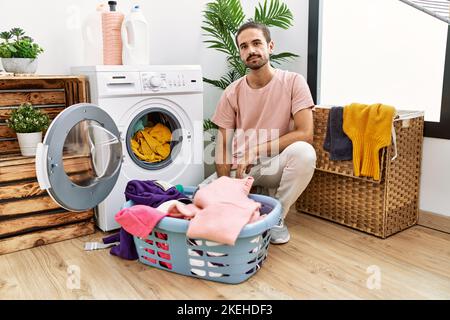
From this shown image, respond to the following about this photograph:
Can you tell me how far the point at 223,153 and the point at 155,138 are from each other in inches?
15.0

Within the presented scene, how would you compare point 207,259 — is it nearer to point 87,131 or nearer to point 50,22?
point 87,131

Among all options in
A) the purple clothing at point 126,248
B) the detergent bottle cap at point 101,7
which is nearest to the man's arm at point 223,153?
the purple clothing at point 126,248

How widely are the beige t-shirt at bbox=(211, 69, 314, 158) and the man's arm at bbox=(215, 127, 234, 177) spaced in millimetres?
31

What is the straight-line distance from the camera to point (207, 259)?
Answer: 1.55 meters

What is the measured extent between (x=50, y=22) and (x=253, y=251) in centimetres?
161

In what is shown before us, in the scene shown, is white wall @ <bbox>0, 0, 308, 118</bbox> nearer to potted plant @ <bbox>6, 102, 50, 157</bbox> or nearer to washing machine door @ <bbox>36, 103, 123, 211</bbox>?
potted plant @ <bbox>6, 102, 50, 157</bbox>

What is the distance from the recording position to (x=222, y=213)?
1.52 metres

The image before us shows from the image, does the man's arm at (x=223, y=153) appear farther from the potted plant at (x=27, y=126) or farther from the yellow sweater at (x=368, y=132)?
the potted plant at (x=27, y=126)

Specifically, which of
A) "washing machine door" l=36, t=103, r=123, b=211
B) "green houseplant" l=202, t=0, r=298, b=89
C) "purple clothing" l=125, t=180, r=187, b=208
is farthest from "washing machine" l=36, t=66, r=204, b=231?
"green houseplant" l=202, t=0, r=298, b=89

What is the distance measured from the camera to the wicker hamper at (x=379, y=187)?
2.02m

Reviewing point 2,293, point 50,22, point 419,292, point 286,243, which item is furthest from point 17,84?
point 419,292

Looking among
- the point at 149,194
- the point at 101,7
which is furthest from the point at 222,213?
the point at 101,7

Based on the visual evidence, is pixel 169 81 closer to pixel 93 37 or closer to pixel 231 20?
pixel 93 37

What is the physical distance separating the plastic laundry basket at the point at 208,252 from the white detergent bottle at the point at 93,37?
1.11m
